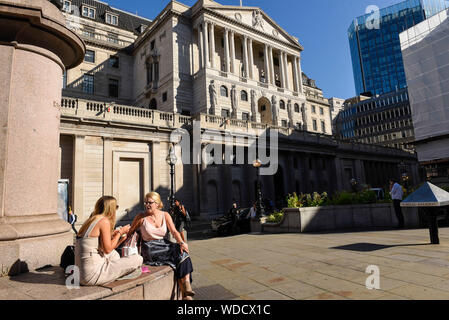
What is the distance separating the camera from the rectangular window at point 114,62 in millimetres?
40656

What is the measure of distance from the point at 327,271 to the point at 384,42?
142916 millimetres

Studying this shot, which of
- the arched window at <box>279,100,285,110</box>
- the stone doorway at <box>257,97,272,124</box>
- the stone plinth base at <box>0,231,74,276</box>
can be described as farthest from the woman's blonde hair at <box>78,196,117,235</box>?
the arched window at <box>279,100,285,110</box>

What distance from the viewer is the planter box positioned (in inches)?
483

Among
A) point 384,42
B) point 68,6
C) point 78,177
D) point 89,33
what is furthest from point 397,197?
point 384,42

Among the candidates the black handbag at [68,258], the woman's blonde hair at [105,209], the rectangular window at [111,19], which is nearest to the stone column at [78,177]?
the black handbag at [68,258]

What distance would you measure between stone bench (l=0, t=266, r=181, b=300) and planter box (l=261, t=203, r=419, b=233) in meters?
9.27

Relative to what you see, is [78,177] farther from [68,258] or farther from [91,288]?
[91,288]

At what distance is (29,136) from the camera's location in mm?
5055

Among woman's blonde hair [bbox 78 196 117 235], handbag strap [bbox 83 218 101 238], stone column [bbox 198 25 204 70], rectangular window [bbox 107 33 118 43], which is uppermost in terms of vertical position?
rectangular window [bbox 107 33 118 43]

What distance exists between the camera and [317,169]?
3628cm

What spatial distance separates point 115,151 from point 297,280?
1845 centimetres

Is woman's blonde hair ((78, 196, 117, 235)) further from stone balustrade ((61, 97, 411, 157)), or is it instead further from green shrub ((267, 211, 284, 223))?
stone balustrade ((61, 97, 411, 157))

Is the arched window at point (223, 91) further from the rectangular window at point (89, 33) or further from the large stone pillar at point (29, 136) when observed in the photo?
the large stone pillar at point (29, 136)

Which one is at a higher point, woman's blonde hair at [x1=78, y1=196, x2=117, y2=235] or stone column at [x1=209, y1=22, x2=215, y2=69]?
stone column at [x1=209, y1=22, x2=215, y2=69]
